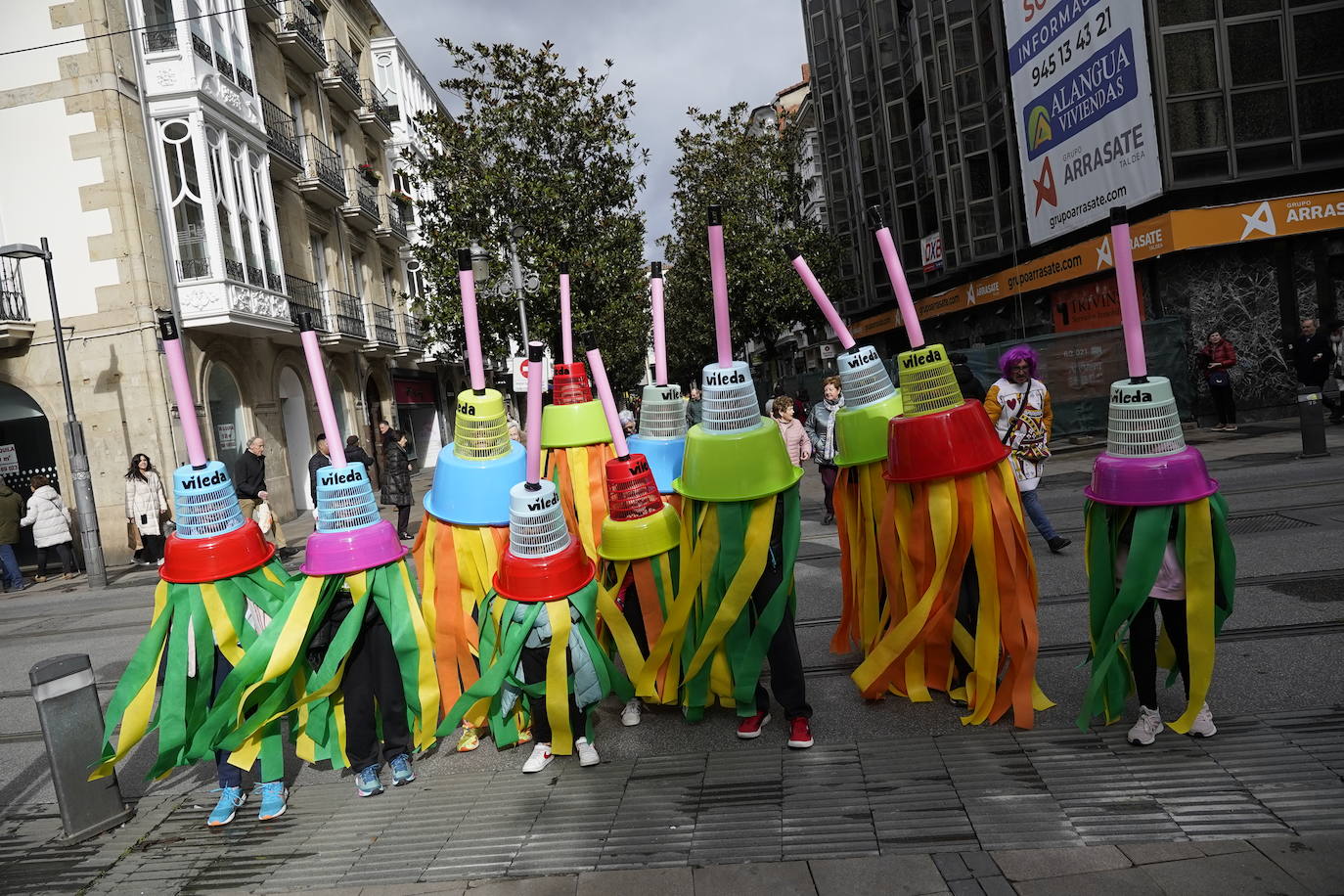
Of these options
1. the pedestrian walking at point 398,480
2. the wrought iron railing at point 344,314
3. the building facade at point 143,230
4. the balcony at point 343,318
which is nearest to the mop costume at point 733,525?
the pedestrian walking at point 398,480

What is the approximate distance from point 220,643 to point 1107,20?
16.7 m

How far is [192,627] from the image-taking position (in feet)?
11.9

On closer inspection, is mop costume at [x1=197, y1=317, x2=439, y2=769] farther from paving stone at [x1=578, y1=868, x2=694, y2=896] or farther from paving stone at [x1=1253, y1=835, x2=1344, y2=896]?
paving stone at [x1=1253, y1=835, x2=1344, y2=896]

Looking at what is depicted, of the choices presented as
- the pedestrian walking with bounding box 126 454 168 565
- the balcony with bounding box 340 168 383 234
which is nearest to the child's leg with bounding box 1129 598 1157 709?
the pedestrian walking with bounding box 126 454 168 565

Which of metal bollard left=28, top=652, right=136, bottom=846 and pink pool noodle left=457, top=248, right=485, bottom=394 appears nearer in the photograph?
pink pool noodle left=457, top=248, right=485, bottom=394

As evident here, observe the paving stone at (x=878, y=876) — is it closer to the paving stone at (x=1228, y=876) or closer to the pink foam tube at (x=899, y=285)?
the paving stone at (x=1228, y=876)

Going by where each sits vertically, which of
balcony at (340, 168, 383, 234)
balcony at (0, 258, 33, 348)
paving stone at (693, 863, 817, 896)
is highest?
balcony at (340, 168, 383, 234)

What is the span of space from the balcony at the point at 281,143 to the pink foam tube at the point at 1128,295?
17913mm

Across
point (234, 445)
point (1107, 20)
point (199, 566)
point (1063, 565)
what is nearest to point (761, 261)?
point (1107, 20)

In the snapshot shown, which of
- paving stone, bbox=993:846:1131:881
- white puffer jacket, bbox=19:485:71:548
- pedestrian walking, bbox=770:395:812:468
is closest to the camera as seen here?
paving stone, bbox=993:846:1131:881

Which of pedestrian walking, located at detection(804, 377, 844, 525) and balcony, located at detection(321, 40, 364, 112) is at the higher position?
balcony, located at detection(321, 40, 364, 112)

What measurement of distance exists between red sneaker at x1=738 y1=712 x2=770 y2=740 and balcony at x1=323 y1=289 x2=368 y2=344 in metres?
18.3

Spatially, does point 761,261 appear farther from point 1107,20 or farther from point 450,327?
point 1107,20

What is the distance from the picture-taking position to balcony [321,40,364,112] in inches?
885
